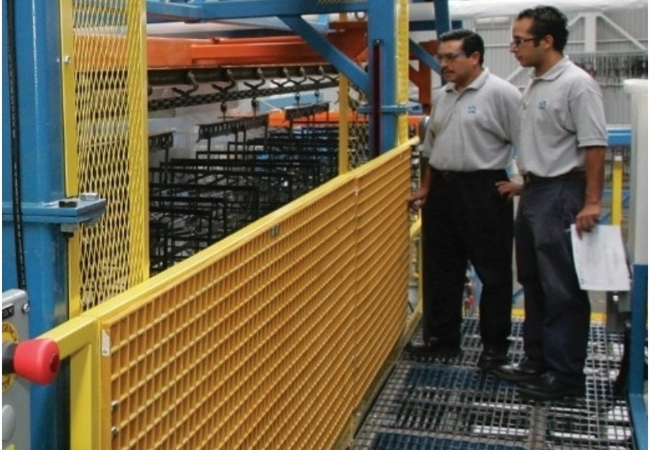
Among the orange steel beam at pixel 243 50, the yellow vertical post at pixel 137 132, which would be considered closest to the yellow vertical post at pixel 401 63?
the orange steel beam at pixel 243 50

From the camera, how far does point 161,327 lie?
181 centimetres

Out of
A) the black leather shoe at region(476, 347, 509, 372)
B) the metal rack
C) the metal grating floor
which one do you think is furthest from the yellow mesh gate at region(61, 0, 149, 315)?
the black leather shoe at region(476, 347, 509, 372)

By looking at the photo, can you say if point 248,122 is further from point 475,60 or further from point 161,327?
point 161,327

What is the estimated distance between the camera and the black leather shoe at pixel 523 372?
4.07m

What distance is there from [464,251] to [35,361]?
11.0 feet

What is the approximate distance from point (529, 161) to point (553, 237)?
1.16 feet

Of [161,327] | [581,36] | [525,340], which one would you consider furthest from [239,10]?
[581,36]

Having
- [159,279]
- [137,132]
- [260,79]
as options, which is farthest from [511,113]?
[260,79]

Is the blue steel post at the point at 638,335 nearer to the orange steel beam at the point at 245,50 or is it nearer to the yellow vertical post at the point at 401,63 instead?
the yellow vertical post at the point at 401,63

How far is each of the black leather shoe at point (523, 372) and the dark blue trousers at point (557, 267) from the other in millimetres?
97

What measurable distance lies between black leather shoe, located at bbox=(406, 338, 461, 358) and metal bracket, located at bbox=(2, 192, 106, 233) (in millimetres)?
3133

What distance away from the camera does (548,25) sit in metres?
3.79

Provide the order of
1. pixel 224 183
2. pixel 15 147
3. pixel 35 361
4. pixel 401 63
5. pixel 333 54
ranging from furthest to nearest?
pixel 224 183
pixel 333 54
pixel 401 63
pixel 15 147
pixel 35 361

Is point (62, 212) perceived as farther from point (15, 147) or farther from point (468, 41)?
point (468, 41)
